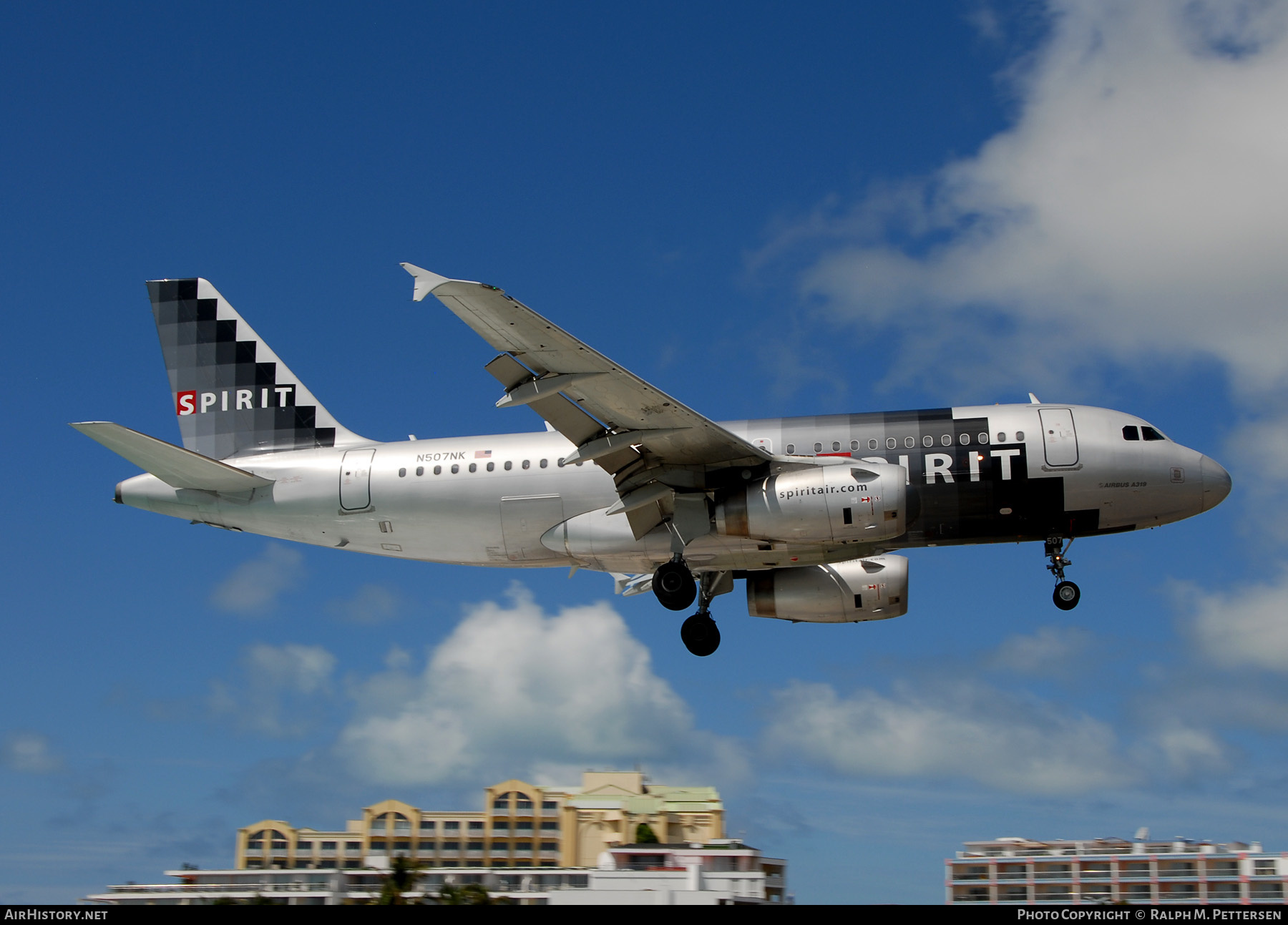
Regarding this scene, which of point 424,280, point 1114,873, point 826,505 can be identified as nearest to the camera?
point 424,280

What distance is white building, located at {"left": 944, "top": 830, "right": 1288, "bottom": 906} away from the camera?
62.2 m

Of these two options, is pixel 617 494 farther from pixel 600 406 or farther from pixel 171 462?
pixel 171 462

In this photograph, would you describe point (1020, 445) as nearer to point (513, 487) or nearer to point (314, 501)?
point (513, 487)

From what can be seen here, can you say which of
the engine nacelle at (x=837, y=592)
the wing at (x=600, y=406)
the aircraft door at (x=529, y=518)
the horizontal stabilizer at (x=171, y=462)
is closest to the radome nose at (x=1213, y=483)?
the engine nacelle at (x=837, y=592)

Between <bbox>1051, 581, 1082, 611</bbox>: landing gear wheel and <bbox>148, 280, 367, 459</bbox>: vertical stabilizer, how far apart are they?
1757cm

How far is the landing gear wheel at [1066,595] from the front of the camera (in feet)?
85.2

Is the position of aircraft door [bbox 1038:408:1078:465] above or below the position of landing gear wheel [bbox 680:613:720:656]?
above

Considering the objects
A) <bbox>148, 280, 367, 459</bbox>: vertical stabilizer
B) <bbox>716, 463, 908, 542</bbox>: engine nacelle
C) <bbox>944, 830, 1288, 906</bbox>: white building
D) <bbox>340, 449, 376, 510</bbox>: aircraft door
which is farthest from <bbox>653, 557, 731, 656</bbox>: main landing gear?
<bbox>944, 830, 1288, 906</bbox>: white building

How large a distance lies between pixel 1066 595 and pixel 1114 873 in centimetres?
5173

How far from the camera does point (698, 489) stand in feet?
83.6

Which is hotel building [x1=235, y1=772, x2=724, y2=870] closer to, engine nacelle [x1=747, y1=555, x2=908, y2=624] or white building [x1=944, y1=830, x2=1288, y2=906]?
white building [x1=944, y1=830, x2=1288, y2=906]

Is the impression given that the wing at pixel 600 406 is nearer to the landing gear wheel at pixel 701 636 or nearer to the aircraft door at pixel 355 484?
the landing gear wheel at pixel 701 636

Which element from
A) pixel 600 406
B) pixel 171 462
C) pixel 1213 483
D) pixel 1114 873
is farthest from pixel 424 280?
pixel 1114 873
